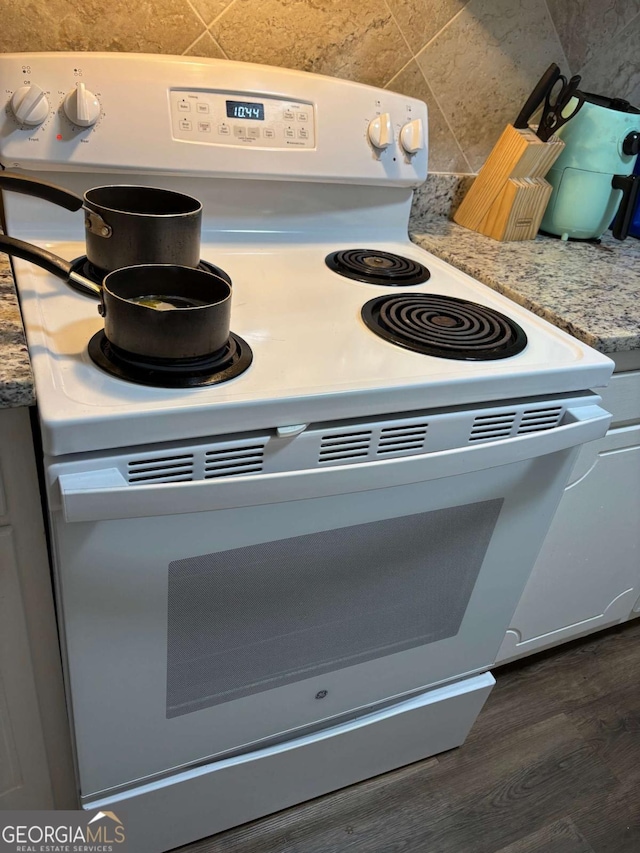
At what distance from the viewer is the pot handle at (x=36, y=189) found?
746 millimetres

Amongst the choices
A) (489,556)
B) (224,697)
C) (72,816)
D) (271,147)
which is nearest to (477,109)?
(271,147)

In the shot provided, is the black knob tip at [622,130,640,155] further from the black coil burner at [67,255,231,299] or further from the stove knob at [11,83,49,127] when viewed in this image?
the stove knob at [11,83,49,127]

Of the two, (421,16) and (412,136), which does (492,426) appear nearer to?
(412,136)

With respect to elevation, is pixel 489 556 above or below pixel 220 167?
below

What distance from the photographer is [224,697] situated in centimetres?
91

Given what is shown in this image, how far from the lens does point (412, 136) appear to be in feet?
3.74

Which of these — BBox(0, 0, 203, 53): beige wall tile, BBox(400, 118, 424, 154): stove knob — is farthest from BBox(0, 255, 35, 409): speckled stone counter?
BBox(400, 118, 424, 154): stove knob

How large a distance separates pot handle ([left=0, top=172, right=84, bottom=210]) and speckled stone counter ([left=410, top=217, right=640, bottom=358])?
0.70 metres

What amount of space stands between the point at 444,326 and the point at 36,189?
56cm

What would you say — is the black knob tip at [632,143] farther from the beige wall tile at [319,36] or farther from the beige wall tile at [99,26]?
the beige wall tile at [99,26]

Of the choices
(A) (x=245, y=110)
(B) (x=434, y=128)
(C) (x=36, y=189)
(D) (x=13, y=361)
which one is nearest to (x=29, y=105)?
(C) (x=36, y=189)

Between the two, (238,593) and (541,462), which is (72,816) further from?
(541,462)

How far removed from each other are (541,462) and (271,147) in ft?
2.18

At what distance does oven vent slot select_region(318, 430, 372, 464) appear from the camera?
0.73 metres
